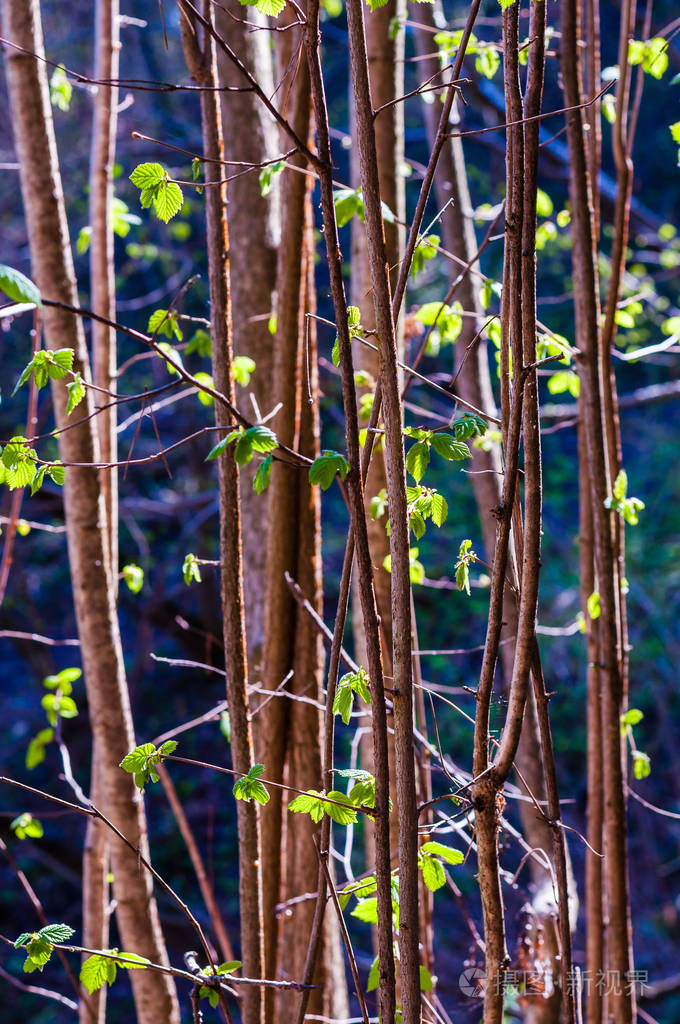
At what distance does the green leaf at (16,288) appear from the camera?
58cm

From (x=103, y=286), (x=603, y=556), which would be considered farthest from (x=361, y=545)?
(x=103, y=286)

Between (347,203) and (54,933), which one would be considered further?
(347,203)

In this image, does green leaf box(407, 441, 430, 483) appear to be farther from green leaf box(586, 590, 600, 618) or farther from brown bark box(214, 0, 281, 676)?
brown bark box(214, 0, 281, 676)

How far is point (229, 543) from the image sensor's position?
0.99m

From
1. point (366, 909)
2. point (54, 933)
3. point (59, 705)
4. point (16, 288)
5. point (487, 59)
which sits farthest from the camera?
point (59, 705)

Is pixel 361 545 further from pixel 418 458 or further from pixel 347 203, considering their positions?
pixel 347 203

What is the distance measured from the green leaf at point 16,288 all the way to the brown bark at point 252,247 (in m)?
1.08

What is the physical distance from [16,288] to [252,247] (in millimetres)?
1239

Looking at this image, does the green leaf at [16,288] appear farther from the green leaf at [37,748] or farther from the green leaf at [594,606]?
the green leaf at [37,748]

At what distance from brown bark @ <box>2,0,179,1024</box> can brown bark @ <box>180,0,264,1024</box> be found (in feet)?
1.47

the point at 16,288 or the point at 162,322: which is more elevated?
the point at 162,322

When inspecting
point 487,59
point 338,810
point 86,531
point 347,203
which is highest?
point 487,59

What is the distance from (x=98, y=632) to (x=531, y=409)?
0.89 metres

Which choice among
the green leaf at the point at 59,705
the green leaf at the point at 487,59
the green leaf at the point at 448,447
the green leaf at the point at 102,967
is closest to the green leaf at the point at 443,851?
the green leaf at the point at 102,967
